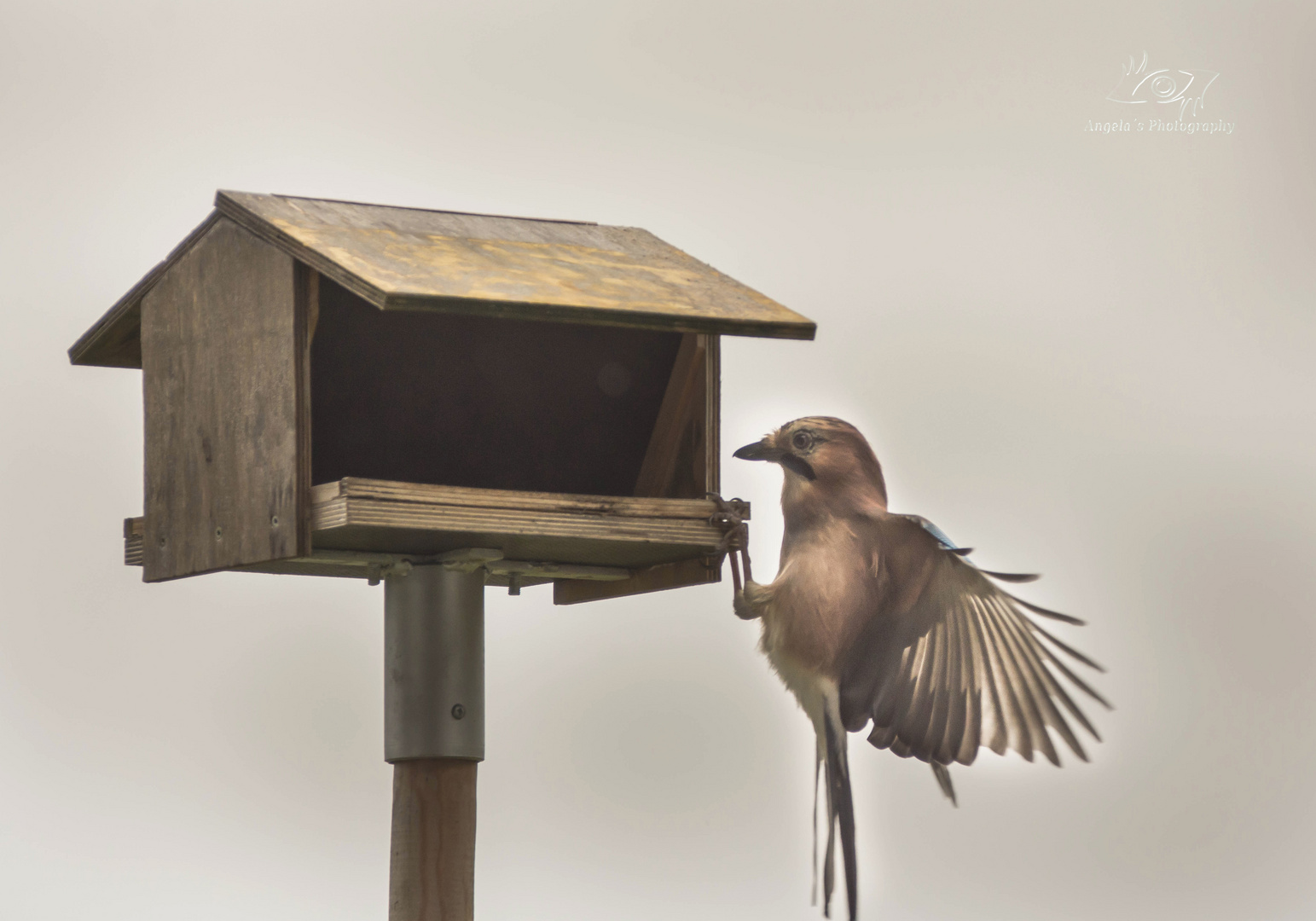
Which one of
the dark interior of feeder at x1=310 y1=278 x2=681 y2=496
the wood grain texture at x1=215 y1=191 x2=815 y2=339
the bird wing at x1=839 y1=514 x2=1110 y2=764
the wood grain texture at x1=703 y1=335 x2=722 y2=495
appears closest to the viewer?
the wood grain texture at x1=215 y1=191 x2=815 y2=339

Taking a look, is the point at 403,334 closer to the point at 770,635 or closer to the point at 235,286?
the point at 235,286

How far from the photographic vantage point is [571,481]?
3.46 metres

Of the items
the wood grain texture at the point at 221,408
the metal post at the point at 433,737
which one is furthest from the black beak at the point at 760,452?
the wood grain texture at the point at 221,408

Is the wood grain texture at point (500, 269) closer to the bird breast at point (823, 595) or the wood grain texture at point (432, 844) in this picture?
the bird breast at point (823, 595)

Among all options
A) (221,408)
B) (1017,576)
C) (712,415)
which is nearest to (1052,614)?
(1017,576)

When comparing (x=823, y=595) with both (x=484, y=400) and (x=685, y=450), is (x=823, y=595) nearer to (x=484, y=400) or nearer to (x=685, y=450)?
(x=685, y=450)

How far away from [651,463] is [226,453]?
0.75 meters

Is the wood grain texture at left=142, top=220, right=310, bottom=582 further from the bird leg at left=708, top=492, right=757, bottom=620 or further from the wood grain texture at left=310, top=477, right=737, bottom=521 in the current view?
the bird leg at left=708, top=492, right=757, bottom=620

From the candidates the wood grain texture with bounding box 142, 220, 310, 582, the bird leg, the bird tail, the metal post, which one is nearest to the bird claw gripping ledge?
the bird leg

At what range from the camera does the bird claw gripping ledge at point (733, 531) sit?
299cm

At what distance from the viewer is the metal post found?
3109 millimetres

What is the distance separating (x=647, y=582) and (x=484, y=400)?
425mm

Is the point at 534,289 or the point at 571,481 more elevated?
the point at 534,289

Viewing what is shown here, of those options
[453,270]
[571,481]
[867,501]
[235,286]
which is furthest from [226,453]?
[867,501]
